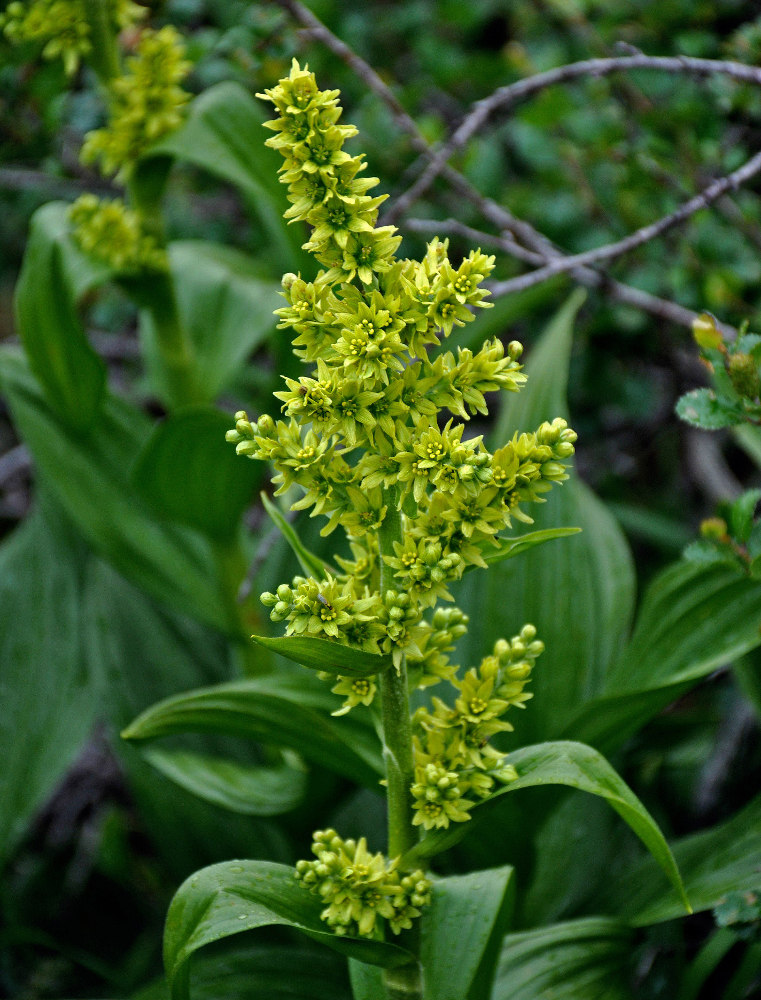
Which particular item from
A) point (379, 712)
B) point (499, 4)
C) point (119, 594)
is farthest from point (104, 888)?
point (499, 4)

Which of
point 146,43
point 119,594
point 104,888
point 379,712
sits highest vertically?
point 146,43

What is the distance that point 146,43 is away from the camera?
1.50 metres

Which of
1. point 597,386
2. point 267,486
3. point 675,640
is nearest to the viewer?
point 675,640

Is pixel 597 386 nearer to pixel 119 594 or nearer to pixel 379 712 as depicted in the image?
pixel 119 594

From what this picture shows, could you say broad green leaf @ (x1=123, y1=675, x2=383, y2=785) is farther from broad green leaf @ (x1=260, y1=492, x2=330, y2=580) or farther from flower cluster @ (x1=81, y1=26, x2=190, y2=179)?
flower cluster @ (x1=81, y1=26, x2=190, y2=179)

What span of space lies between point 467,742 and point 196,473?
0.86 metres

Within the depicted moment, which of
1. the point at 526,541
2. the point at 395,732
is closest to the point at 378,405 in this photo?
the point at 526,541

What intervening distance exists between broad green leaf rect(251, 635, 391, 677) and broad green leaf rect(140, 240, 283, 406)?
1022 millimetres

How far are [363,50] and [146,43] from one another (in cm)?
144

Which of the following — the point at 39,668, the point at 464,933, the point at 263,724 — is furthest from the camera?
the point at 39,668

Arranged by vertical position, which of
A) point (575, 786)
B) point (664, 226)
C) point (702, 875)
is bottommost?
point (702, 875)

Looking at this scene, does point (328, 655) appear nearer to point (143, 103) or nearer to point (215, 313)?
point (143, 103)

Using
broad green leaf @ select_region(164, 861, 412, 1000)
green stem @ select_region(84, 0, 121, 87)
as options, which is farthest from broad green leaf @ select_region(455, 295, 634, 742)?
green stem @ select_region(84, 0, 121, 87)

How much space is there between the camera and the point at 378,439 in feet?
2.87
